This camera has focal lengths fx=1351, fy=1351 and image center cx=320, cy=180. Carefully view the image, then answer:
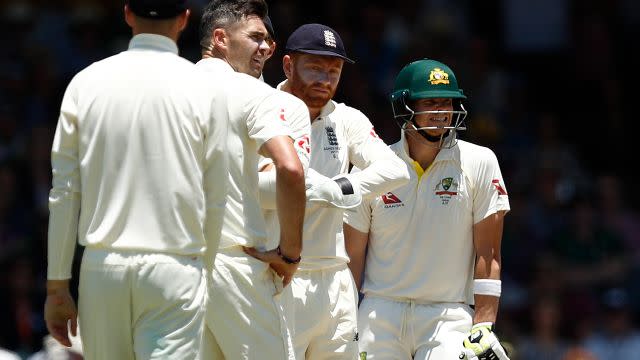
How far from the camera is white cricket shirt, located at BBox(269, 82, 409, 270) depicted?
19.6 ft

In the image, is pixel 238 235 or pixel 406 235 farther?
pixel 406 235

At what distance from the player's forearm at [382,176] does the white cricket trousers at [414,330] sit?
24.9 inches

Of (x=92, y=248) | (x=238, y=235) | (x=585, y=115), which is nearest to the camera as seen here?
(x=92, y=248)

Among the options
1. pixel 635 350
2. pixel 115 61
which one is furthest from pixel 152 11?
pixel 635 350

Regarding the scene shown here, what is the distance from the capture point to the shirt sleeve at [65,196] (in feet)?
15.4

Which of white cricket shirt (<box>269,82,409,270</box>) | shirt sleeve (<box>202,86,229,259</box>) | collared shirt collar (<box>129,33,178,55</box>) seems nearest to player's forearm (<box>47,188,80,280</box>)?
shirt sleeve (<box>202,86,229,259</box>)

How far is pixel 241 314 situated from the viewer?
5172mm

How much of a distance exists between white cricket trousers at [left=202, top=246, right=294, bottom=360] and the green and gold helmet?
1422mm

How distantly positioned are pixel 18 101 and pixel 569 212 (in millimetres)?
4946

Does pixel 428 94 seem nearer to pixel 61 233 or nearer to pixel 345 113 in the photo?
pixel 345 113

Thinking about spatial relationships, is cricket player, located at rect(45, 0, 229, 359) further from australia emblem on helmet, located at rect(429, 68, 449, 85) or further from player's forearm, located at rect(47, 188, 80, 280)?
australia emblem on helmet, located at rect(429, 68, 449, 85)

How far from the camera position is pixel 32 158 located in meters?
11.0

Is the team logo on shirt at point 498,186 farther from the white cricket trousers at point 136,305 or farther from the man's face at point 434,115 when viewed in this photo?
the white cricket trousers at point 136,305

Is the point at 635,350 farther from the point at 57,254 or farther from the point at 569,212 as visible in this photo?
the point at 57,254
